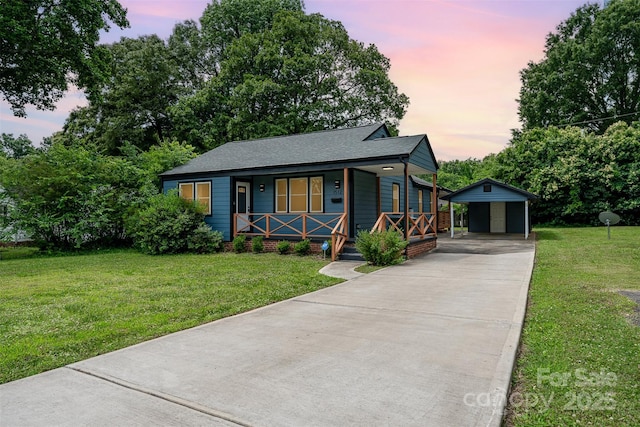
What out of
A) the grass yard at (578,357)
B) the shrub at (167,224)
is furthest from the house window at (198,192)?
the grass yard at (578,357)

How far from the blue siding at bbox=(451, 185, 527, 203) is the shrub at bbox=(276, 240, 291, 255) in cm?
991

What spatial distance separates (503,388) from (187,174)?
45.7 feet

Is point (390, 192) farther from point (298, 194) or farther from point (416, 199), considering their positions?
point (416, 199)

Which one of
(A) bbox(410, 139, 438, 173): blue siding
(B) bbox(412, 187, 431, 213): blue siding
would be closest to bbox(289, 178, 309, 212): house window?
(A) bbox(410, 139, 438, 173): blue siding

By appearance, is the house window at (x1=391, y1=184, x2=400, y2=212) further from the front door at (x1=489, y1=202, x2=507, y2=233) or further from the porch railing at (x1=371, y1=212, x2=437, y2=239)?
the front door at (x1=489, y1=202, x2=507, y2=233)

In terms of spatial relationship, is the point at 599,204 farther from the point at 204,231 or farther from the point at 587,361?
the point at 587,361

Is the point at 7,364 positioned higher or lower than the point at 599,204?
lower

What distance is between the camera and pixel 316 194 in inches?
531

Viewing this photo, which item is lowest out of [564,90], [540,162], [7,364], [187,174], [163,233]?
[7,364]

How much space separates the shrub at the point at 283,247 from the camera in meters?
12.2

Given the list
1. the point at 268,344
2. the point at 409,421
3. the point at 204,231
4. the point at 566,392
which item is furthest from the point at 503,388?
the point at 204,231

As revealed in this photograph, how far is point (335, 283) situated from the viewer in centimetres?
757

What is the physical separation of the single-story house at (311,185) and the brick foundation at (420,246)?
0.13 m

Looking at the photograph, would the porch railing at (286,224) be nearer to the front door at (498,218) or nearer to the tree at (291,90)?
the tree at (291,90)
